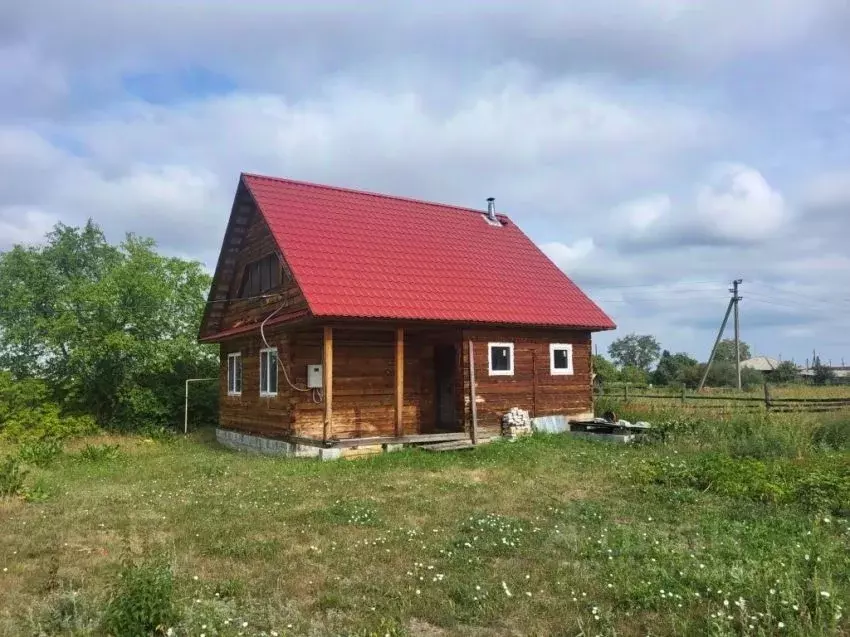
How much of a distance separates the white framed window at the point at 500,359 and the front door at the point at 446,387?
1154 millimetres

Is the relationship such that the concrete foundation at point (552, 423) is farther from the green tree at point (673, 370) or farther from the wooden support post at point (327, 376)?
the green tree at point (673, 370)

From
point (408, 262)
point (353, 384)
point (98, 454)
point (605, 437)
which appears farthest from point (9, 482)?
point (605, 437)

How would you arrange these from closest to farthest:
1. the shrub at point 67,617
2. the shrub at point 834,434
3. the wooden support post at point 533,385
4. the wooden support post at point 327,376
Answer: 1. the shrub at point 67,617
2. the shrub at point 834,434
3. the wooden support post at point 327,376
4. the wooden support post at point 533,385

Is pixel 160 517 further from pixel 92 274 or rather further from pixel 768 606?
pixel 92 274

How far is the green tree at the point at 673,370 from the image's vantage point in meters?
50.2

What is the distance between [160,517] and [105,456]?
8248 mm

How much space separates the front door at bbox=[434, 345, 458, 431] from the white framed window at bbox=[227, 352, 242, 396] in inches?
225

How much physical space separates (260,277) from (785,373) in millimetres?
49863

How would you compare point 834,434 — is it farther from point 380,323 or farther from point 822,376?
point 822,376

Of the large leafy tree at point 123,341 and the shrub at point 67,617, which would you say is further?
the large leafy tree at point 123,341

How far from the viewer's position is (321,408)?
1556 cm

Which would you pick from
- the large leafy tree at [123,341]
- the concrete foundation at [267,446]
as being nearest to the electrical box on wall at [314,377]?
the concrete foundation at [267,446]

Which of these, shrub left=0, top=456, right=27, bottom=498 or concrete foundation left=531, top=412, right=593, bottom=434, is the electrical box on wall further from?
shrub left=0, top=456, right=27, bottom=498

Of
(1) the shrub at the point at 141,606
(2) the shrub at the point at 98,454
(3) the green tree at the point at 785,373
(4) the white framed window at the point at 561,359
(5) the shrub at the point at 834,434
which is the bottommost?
(2) the shrub at the point at 98,454
